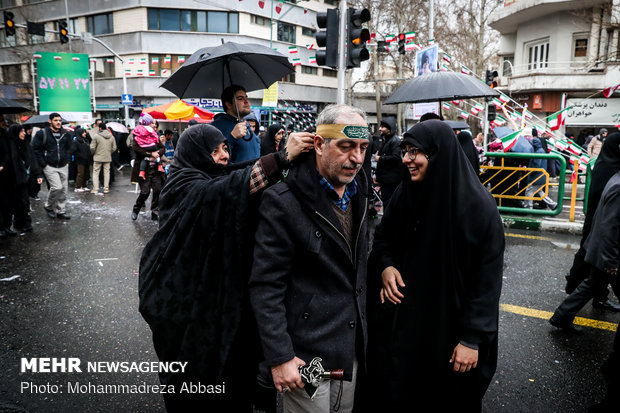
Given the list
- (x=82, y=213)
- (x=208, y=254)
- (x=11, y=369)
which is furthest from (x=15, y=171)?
(x=208, y=254)

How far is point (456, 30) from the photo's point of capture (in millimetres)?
38344

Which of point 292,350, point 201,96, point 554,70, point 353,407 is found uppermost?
point 554,70

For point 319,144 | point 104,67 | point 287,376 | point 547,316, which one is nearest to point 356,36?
point 547,316

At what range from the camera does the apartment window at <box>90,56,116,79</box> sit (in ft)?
118

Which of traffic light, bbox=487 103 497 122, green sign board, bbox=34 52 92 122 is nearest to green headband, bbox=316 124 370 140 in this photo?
traffic light, bbox=487 103 497 122

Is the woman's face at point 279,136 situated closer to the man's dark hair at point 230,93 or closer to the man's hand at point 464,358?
the man's dark hair at point 230,93

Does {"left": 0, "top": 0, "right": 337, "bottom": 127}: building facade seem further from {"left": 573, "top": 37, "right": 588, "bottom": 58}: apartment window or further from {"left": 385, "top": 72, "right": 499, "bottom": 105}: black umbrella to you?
{"left": 385, "top": 72, "right": 499, "bottom": 105}: black umbrella

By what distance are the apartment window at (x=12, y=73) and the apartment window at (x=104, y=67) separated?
10853mm

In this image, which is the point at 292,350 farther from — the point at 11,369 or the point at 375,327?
the point at 11,369

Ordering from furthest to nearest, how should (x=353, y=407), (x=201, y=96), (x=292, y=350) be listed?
(x=201, y=96) → (x=353, y=407) → (x=292, y=350)

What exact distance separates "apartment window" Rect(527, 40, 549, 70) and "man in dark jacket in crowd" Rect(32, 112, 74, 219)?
26678mm

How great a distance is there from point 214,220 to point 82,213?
Answer: 920 cm

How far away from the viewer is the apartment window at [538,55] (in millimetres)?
27469

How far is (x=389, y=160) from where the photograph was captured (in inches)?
309
